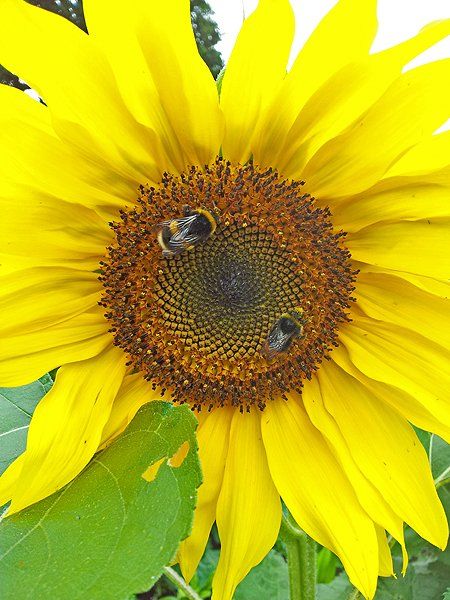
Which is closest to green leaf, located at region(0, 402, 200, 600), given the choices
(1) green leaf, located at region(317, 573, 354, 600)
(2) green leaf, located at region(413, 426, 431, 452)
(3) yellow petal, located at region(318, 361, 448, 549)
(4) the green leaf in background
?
(3) yellow petal, located at region(318, 361, 448, 549)

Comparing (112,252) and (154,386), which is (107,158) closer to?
(112,252)

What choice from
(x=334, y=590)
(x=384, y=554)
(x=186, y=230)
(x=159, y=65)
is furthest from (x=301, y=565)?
(x=159, y=65)

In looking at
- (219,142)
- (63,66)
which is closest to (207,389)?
(219,142)

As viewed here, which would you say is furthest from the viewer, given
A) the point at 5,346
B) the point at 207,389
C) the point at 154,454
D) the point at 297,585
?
the point at 297,585

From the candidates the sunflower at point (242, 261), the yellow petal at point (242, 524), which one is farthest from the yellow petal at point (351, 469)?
the yellow petal at point (242, 524)

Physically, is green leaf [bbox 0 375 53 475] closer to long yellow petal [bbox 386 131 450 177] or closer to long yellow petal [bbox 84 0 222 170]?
long yellow petal [bbox 84 0 222 170]

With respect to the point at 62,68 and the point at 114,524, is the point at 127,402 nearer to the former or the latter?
the point at 114,524
